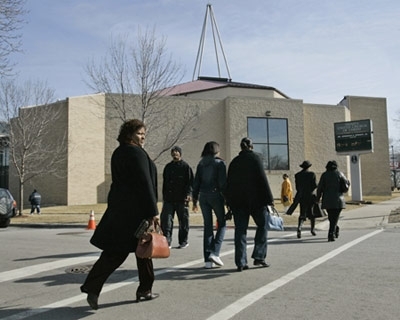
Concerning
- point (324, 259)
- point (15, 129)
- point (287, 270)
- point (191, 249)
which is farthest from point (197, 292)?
point (15, 129)

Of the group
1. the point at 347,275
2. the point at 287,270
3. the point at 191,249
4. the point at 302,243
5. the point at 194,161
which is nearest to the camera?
the point at 347,275

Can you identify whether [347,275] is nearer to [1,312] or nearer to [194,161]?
[1,312]

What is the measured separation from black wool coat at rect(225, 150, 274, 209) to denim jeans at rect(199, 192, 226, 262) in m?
0.35

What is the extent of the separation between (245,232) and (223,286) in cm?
114

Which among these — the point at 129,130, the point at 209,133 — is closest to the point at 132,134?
the point at 129,130

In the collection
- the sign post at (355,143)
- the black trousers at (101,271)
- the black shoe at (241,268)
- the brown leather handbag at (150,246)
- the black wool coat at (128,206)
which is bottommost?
the black shoe at (241,268)

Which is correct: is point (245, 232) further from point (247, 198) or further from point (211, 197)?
point (211, 197)

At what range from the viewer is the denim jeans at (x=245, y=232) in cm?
643

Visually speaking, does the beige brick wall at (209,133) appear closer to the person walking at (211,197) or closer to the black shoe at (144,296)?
the person walking at (211,197)

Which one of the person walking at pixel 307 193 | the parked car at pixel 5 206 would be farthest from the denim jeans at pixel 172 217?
the parked car at pixel 5 206

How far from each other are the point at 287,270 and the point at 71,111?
90.2ft

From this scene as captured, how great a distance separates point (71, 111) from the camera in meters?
31.4

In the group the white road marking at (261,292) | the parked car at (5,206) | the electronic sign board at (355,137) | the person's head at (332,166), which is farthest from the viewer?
the electronic sign board at (355,137)

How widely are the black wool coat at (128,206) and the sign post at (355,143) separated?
26929 millimetres
